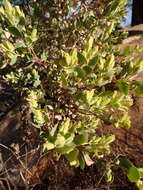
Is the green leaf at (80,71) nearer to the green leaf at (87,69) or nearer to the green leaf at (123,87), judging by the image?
the green leaf at (87,69)

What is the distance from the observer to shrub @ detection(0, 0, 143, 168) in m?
1.35

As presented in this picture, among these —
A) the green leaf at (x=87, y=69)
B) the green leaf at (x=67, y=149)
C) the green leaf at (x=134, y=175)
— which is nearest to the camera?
the green leaf at (x=67, y=149)

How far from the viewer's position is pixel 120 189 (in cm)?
184

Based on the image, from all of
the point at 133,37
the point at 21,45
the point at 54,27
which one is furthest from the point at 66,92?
the point at 133,37

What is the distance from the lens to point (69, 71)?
136 centimetres

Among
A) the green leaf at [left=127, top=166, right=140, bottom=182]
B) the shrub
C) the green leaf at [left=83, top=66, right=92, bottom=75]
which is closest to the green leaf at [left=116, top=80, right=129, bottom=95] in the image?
the shrub

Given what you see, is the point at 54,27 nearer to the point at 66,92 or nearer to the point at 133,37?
the point at 66,92

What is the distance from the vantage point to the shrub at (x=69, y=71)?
4.42 ft

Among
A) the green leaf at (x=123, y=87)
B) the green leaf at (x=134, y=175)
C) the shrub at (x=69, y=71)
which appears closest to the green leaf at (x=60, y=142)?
the shrub at (x=69, y=71)

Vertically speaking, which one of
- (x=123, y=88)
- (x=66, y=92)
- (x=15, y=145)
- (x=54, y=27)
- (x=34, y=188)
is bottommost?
(x=34, y=188)

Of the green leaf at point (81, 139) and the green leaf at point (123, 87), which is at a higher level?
the green leaf at point (81, 139)

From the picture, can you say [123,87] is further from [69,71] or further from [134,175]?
[134,175]

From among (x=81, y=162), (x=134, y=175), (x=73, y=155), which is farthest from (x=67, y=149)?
(x=134, y=175)

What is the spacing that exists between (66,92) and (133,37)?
2947mm
